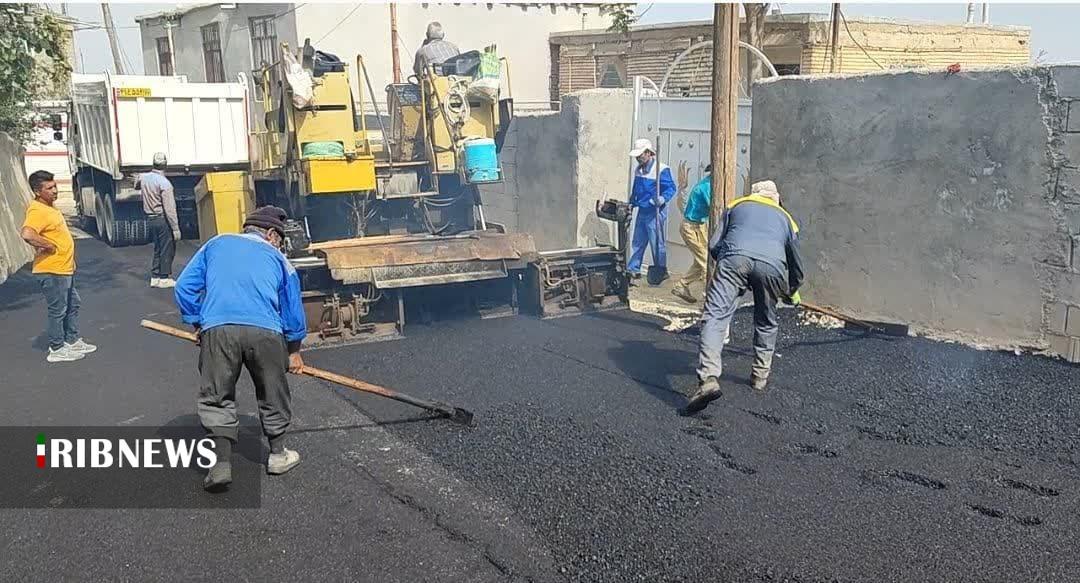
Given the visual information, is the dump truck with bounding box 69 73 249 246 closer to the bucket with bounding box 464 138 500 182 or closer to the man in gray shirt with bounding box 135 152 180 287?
the man in gray shirt with bounding box 135 152 180 287

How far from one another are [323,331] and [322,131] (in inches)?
83.0

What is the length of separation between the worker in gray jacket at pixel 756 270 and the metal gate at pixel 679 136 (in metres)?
3.56

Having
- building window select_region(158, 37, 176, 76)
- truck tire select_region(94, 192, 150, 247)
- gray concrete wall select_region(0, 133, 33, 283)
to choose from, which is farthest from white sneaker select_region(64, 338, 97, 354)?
building window select_region(158, 37, 176, 76)

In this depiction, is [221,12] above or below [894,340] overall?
above

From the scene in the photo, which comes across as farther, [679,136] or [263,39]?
[263,39]

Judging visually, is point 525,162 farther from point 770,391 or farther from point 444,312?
point 770,391

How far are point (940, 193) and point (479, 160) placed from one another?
4063 mm

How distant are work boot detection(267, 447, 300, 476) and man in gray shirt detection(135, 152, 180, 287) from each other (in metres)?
6.68

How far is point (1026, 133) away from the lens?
620cm

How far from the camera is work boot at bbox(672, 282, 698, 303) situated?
9148mm

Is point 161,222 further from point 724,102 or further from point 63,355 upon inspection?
point 724,102

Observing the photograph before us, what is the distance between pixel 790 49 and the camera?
54.6 feet

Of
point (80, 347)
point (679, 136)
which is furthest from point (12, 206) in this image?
point (679, 136)

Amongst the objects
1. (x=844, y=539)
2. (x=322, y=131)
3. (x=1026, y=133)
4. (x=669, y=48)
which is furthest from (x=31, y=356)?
(x=669, y=48)
